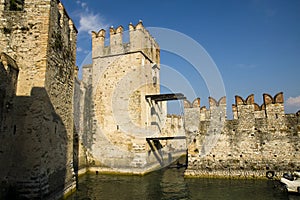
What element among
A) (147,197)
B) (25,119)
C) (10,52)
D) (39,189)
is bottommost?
(147,197)

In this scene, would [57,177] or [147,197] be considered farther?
[147,197]

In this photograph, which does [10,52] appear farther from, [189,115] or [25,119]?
[189,115]

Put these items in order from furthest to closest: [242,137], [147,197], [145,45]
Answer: [145,45]
[242,137]
[147,197]

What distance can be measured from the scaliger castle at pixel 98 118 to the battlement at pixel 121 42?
0.22 ft

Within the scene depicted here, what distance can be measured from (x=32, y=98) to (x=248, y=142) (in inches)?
388

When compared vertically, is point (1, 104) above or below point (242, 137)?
above

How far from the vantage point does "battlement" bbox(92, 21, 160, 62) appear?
14039 millimetres

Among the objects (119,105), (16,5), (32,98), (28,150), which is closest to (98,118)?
(119,105)

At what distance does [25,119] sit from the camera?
655cm

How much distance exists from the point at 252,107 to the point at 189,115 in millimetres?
3289

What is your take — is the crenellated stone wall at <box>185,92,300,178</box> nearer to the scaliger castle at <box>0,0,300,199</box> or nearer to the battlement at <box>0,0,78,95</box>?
the scaliger castle at <box>0,0,300,199</box>

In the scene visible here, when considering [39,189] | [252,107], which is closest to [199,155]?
[252,107]

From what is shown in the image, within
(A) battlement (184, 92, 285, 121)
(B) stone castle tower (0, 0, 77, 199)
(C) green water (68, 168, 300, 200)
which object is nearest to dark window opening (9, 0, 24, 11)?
(B) stone castle tower (0, 0, 77, 199)

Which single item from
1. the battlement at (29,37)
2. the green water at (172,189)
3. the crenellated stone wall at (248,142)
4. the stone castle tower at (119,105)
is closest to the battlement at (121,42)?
the stone castle tower at (119,105)
